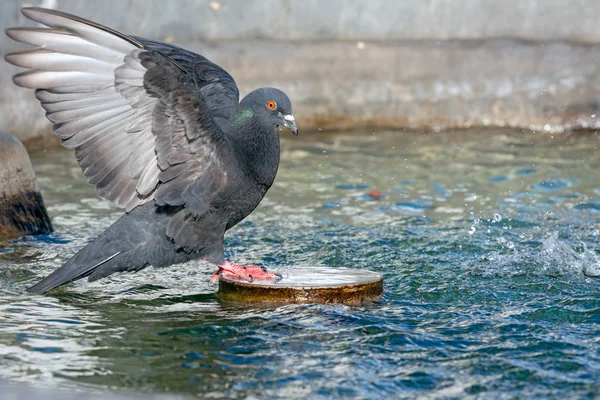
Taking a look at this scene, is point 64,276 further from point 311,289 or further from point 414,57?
point 414,57

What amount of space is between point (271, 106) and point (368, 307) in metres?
1.27

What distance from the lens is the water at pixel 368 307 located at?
13.1 ft

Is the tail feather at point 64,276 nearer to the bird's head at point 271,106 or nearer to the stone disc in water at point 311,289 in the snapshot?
the stone disc in water at point 311,289

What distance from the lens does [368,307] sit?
191 inches

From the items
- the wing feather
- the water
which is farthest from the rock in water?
the wing feather

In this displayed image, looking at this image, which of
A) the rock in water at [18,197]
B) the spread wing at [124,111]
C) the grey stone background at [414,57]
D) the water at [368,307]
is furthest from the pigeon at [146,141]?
the grey stone background at [414,57]

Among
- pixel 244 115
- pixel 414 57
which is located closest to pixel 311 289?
pixel 244 115

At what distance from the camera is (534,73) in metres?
9.80

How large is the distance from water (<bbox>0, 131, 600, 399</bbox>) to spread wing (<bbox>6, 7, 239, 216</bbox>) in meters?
0.70

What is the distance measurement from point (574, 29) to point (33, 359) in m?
7.61

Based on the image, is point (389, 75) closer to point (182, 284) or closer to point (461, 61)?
point (461, 61)

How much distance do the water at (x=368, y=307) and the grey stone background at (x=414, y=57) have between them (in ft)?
4.63

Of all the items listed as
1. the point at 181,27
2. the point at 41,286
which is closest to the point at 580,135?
the point at 181,27

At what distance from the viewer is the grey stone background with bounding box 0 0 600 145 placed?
9711mm
